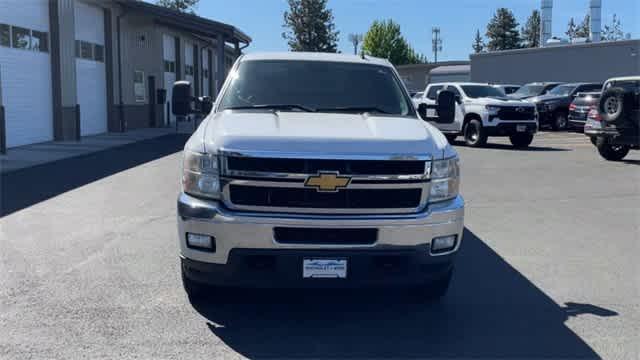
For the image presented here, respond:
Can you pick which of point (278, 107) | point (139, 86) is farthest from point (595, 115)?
point (139, 86)

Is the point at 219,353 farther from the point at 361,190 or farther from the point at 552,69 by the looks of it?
the point at 552,69

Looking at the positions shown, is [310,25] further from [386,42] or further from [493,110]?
[493,110]

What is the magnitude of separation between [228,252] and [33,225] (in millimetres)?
4791

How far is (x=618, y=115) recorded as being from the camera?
A: 1502cm

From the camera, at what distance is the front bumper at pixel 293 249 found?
4.68 metres

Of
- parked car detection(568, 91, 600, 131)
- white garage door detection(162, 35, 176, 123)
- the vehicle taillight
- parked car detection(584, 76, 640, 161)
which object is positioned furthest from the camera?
white garage door detection(162, 35, 176, 123)

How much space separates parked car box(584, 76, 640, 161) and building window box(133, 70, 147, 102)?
18.4 m

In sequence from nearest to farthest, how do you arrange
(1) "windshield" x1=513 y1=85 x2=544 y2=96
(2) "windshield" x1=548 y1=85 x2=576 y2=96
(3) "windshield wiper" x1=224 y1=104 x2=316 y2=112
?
1. (3) "windshield wiper" x1=224 y1=104 x2=316 y2=112
2. (2) "windshield" x1=548 y1=85 x2=576 y2=96
3. (1) "windshield" x1=513 y1=85 x2=544 y2=96

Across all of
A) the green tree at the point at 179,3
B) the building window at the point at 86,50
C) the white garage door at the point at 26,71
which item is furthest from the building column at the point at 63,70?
the green tree at the point at 179,3

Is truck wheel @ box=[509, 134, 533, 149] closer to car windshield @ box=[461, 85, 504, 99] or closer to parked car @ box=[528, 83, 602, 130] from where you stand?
car windshield @ box=[461, 85, 504, 99]

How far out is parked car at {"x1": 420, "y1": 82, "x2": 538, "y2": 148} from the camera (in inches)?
798

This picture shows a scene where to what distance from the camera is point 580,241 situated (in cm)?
805

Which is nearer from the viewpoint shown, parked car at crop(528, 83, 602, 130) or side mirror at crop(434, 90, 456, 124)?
side mirror at crop(434, 90, 456, 124)

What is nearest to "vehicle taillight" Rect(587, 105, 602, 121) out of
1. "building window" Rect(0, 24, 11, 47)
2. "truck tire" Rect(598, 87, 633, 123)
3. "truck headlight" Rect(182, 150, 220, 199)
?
"truck tire" Rect(598, 87, 633, 123)
